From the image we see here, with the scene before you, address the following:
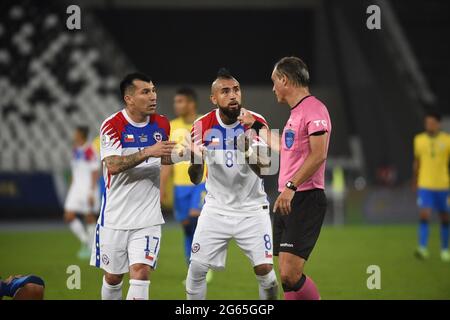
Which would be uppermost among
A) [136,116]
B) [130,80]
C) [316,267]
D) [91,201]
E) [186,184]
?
[130,80]

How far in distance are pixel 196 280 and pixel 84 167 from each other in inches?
315

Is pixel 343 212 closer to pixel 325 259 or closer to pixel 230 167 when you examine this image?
pixel 325 259

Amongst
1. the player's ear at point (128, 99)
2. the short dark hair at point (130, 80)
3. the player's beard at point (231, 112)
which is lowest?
the player's beard at point (231, 112)

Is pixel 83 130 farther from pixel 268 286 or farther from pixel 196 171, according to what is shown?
pixel 268 286

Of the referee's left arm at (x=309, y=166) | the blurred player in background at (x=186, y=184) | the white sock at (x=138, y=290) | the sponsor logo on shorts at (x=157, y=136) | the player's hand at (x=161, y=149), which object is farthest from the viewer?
the blurred player in background at (x=186, y=184)

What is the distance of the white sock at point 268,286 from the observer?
25.4 ft

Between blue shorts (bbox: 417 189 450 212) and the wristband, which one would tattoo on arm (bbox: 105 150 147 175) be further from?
blue shorts (bbox: 417 189 450 212)

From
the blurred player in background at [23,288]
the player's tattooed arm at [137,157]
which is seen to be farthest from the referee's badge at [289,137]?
the blurred player in background at [23,288]

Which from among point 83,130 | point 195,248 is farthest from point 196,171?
point 83,130

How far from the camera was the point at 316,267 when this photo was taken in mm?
12938

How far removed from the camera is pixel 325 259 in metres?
13.9

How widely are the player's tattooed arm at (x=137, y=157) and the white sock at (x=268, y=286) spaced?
4.79 ft

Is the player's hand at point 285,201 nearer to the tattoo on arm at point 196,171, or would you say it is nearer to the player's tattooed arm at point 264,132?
the player's tattooed arm at point 264,132
